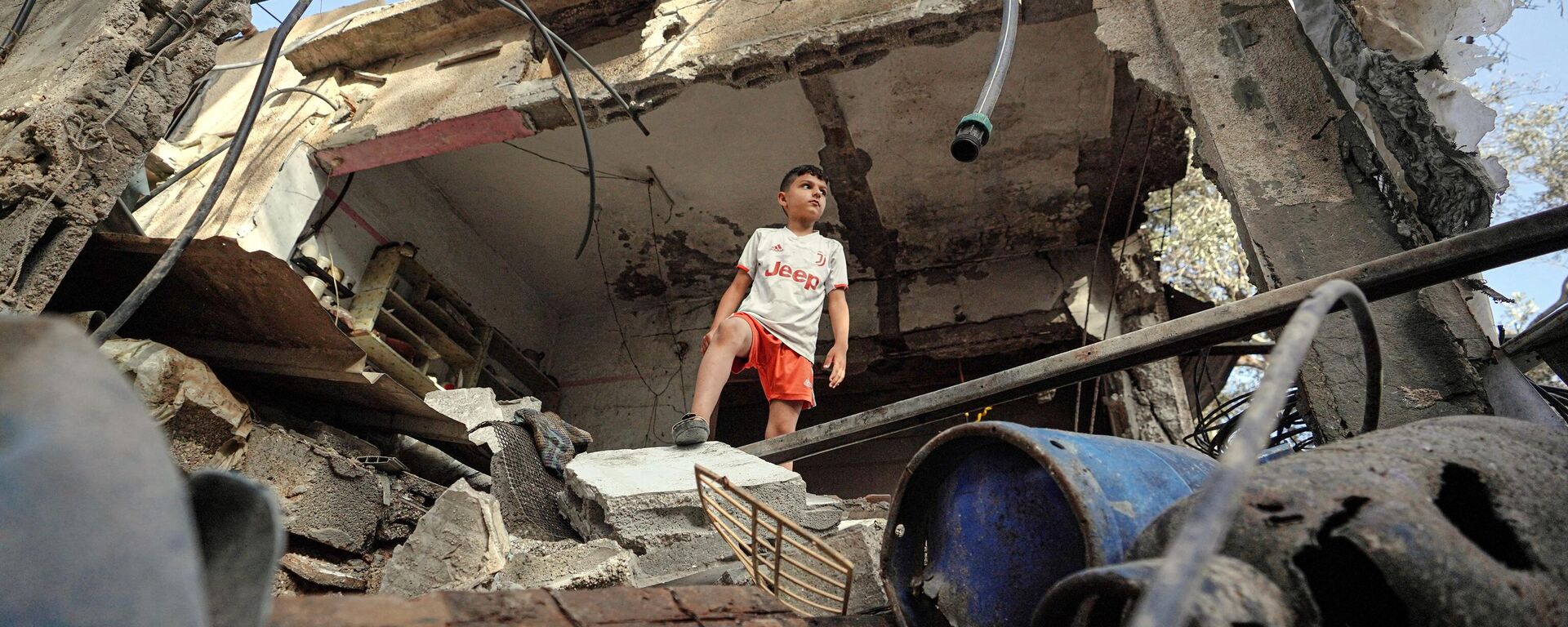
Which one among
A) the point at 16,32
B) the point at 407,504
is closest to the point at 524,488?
the point at 407,504

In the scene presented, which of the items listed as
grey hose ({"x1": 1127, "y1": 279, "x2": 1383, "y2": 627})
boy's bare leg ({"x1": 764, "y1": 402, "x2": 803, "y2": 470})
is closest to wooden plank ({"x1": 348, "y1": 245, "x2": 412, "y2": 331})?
boy's bare leg ({"x1": 764, "y1": 402, "x2": 803, "y2": 470})

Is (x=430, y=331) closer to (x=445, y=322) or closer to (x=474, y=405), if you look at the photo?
(x=445, y=322)

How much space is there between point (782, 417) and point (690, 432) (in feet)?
1.88

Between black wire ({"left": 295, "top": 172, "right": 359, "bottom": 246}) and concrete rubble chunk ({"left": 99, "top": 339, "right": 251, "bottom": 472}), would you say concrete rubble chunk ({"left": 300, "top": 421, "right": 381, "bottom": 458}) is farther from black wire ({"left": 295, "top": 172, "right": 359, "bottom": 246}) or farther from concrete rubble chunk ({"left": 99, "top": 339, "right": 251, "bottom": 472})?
black wire ({"left": 295, "top": 172, "right": 359, "bottom": 246})

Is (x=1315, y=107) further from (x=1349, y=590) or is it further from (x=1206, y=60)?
(x=1349, y=590)

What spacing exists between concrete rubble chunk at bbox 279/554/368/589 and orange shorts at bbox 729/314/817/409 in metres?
1.75

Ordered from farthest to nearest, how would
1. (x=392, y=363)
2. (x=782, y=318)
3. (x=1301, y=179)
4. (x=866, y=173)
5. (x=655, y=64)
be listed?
(x=866, y=173) < (x=392, y=363) < (x=655, y=64) < (x=782, y=318) < (x=1301, y=179)

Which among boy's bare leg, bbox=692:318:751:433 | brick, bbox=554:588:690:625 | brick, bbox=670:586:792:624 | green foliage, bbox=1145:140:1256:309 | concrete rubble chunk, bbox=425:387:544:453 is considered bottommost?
brick, bbox=554:588:690:625

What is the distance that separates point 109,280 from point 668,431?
357 cm

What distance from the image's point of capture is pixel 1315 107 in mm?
2898

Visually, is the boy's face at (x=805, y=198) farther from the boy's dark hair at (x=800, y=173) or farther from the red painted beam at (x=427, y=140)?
the red painted beam at (x=427, y=140)

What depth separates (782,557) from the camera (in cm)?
189

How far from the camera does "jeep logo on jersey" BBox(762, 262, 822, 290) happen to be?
12.8 ft

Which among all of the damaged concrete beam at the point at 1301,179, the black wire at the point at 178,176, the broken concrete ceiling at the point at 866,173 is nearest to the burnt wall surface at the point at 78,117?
the black wire at the point at 178,176
